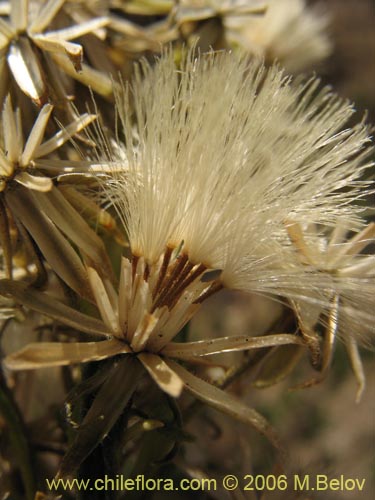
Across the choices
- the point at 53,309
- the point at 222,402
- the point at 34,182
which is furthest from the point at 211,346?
the point at 34,182

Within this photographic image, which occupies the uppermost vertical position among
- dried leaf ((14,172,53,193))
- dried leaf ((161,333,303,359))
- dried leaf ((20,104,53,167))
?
dried leaf ((20,104,53,167))

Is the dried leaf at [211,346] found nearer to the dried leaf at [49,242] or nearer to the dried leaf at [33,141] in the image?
the dried leaf at [49,242]

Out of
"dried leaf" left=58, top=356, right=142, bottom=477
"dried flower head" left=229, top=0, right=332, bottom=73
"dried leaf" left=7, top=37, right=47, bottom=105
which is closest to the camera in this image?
"dried leaf" left=58, top=356, right=142, bottom=477

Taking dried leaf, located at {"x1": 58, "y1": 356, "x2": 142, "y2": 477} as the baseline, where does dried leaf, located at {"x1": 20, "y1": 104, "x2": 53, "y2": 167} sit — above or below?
above

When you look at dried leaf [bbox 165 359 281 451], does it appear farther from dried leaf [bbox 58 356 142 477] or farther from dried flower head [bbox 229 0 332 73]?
dried flower head [bbox 229 0 332 73]

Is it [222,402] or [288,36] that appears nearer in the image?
[222,402]

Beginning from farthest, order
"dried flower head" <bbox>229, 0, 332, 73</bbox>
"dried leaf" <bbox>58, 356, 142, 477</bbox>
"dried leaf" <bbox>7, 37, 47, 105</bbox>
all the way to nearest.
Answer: "dried flower head" <bbox>229, 0, 332, 73</bbox>, "dried leaf" <bbox>7, 37, 47, 105</bbox>, "dried leaf" <bbox>58, 356, 142, 477</bbox>

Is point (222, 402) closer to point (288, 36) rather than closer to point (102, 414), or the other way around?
→ point (102, 414)

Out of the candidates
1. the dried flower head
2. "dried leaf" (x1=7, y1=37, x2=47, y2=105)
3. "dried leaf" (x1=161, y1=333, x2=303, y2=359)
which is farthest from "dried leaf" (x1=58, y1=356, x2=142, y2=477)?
the dried flower head

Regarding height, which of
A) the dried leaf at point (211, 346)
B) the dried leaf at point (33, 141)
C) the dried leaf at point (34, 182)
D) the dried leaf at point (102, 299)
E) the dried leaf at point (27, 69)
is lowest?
the dried leaf at point (211, 346)

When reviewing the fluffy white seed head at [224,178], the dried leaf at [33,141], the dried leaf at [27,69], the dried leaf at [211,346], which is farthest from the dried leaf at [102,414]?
the dried leaf at [27,69]

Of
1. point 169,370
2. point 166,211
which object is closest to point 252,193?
point 166,211
